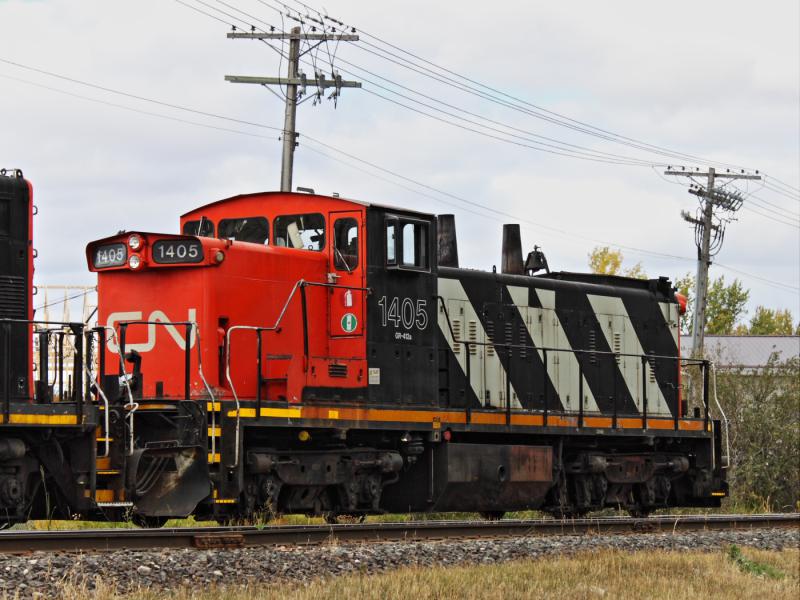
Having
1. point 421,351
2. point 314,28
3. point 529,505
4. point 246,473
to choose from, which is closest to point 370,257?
point 421,351

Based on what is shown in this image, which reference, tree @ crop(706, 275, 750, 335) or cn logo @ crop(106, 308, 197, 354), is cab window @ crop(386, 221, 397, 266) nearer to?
cn logo @ crop(106, 308, 197, 354)

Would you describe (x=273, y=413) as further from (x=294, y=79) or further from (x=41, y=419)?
(x=294, y=79)

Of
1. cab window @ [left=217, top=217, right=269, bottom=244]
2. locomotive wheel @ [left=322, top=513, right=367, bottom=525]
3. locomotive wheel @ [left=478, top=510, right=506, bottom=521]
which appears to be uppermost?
cab window @ [left=217, top=217, right=269, bottom=244]

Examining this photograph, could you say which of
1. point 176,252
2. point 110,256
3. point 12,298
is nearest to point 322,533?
point 176,252

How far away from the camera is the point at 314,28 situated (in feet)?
85.3

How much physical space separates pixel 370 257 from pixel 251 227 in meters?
1.45

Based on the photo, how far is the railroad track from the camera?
10.4 metres

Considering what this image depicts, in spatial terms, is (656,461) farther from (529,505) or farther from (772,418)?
(772,418)

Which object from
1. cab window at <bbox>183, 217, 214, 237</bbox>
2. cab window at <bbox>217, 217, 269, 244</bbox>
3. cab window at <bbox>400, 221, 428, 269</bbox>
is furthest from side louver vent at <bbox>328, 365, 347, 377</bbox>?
cab window at <bbox>183, 217, 214, 237</bbox>

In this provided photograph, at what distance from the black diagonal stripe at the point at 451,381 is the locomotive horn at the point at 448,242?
48.6 inches

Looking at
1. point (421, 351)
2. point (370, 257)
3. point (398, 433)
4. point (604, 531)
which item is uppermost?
point (370, 257)

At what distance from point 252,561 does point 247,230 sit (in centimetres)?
495

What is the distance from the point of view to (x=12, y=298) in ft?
37.6

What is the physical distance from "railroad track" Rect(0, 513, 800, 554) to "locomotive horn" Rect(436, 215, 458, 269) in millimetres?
3443
